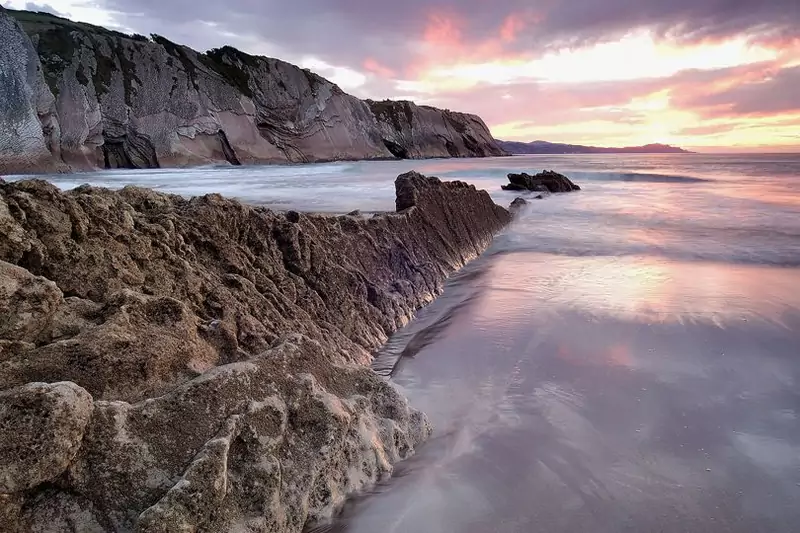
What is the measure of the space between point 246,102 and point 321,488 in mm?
36510

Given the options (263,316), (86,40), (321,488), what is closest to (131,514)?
(321,488)

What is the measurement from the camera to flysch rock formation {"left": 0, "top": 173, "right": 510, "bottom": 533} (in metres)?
1.46

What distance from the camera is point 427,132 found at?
2309 inches

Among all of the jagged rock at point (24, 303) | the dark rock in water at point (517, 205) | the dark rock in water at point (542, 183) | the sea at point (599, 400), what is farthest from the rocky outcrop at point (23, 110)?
the jagged rock at point (24, 303)

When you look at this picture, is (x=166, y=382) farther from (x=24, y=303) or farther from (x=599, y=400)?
(x=599, y=400)

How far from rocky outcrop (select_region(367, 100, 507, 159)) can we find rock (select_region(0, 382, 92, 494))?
50.7 metres

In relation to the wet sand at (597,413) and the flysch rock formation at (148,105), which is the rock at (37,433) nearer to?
the wet sand at (597,413)

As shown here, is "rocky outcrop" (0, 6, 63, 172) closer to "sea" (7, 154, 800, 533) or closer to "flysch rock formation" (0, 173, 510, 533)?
"sea" (7, 154, 800, 533)

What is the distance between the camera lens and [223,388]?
1820 mm

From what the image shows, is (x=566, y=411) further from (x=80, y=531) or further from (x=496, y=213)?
(x=496, y=213)

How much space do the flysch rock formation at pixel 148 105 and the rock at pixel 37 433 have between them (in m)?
24.3

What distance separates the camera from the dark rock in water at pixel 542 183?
56.6 feet

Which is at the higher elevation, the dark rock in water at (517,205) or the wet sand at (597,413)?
the dark rock in water at (517,205)

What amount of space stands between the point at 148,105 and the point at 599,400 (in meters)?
31.2
